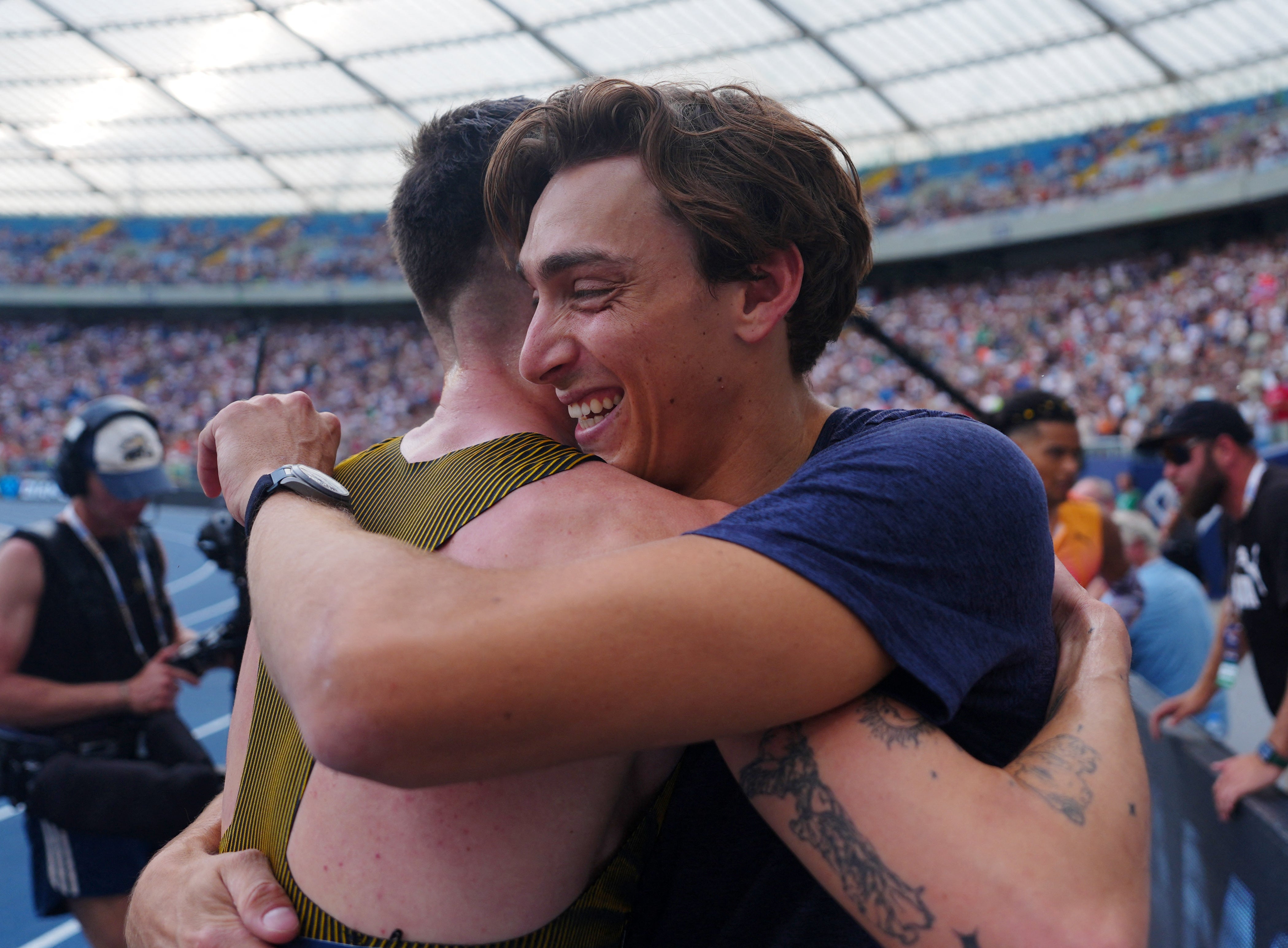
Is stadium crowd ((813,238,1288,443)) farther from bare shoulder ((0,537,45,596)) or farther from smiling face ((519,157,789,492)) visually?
smiling face ((519,157,789,492))

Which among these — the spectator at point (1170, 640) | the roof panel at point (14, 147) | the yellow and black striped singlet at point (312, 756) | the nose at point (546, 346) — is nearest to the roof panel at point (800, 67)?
the spectator at point (1170, 640)

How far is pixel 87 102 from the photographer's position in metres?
35.0

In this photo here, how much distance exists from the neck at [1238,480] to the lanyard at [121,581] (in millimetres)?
5296

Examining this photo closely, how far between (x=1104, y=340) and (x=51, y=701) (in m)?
23.8

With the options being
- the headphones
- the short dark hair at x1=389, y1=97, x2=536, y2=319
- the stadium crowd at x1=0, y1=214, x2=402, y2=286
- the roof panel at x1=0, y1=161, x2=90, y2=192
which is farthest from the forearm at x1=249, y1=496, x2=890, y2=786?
the roof panel at x1=0, y1=161, x2=90, y2=192

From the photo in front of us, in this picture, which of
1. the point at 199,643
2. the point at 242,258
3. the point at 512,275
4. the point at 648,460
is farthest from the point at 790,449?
the point at 242,258

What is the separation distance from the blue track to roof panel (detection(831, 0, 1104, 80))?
74.6 feet

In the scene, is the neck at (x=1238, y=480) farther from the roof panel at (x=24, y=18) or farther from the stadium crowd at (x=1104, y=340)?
the roof panel at (x=24, y=18)

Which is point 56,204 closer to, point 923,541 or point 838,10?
point 838,10

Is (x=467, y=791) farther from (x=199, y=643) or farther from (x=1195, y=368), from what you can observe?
(x=1195, y=368)

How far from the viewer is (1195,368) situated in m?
19.1

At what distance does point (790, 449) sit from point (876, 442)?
1.68 feet

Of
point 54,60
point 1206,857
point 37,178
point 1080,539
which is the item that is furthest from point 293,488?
point 37,178

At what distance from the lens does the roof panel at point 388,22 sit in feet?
91.7
